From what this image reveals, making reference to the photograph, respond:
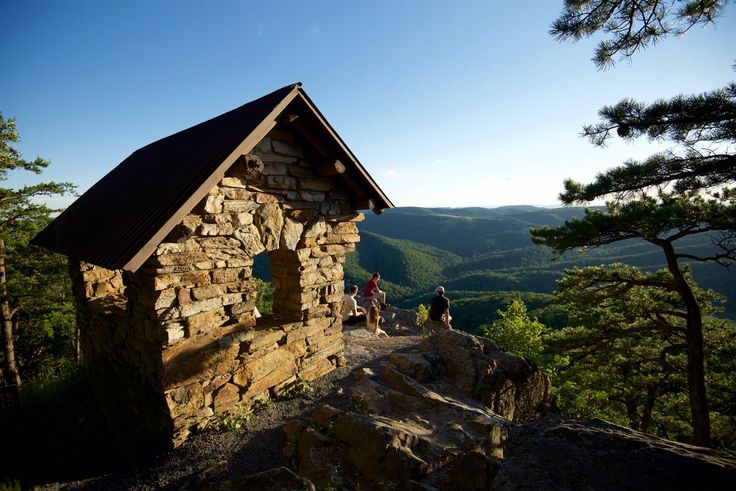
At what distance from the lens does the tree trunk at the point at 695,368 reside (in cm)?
769

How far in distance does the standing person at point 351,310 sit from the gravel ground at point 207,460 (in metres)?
4.43

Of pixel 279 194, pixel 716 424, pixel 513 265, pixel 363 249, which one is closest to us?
pixel 279 194

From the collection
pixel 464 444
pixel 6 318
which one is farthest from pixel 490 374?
pixel 6 318

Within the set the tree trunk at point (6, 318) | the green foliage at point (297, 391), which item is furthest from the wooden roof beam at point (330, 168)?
the tree trunk at point (6, 318)

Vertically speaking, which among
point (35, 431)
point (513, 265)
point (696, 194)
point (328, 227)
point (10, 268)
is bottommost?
point (513, 265)

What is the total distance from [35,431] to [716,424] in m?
22.9

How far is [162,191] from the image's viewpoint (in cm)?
468

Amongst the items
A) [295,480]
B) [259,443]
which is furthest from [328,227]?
[295,480]

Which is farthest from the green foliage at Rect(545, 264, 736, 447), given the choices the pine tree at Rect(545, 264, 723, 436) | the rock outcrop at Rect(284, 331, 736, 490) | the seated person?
the seated person

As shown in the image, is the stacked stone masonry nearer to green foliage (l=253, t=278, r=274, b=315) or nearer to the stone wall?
the stone wall

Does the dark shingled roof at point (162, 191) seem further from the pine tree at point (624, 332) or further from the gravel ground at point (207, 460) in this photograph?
the pine tree at point (624, 332)

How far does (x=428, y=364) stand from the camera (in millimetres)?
5699

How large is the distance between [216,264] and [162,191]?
133cm

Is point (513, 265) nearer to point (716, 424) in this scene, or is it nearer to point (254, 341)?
point (716, 424)
